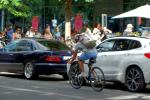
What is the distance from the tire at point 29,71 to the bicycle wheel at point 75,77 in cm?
275

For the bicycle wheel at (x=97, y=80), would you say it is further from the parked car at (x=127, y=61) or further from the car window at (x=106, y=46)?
the car window at (x=106, y=46)

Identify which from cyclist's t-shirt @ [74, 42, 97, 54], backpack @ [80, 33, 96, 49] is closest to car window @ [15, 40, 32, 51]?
cyclist's t-shirt @ [74, 42, 97, 54]

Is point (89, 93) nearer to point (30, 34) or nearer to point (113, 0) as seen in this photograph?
point (30, 34)

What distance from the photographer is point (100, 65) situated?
15.9 m

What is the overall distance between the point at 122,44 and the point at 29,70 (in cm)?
440

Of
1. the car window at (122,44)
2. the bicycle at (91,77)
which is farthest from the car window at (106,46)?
the bicycle at (91,77)

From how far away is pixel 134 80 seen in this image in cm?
1481

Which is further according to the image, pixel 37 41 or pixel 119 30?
pixel 119 30

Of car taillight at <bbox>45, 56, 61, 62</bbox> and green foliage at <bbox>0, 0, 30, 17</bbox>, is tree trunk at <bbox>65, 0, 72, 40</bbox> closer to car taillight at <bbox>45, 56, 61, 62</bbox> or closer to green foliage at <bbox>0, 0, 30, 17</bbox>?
green foliage at <bbox>0, 0, 30, 17</bbox>

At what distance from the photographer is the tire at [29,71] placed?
18.5 metres

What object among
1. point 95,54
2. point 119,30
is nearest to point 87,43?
point 95,54

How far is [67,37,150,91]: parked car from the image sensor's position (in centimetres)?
1455

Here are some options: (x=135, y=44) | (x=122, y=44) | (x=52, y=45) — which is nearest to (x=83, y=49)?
(x=122, y=44)

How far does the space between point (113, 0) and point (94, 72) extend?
18557mm
